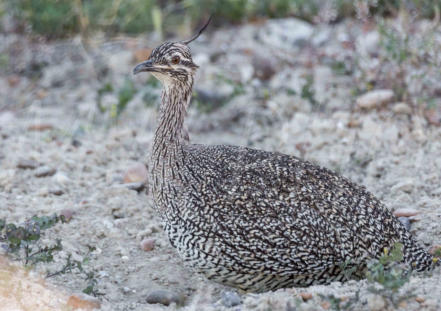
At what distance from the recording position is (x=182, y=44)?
15.9 ft

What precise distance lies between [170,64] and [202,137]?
2.44 meters

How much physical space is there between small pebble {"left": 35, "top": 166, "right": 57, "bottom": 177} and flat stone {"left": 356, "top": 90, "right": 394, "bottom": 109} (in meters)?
3.11

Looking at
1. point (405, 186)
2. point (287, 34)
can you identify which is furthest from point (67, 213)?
point (287, 34)

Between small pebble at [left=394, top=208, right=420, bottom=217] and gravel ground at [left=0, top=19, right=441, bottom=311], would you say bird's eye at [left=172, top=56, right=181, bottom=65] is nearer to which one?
gravel ground at [left=0, top=19, right=441, bottom=311]

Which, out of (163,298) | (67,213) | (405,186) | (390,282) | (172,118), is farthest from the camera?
(405,186)

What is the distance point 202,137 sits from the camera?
7.09 metres

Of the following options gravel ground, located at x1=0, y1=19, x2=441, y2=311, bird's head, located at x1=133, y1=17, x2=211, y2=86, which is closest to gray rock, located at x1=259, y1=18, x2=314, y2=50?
gravel ground, located at x1=0, y1=19, x2=441, y2=311

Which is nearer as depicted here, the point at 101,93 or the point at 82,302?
the point at 82,302

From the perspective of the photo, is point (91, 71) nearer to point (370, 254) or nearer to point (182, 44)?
point (182, 44)

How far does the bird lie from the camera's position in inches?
163

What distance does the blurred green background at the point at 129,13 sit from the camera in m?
8.53

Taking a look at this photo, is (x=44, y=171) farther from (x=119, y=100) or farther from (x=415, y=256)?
(x=415, y=256)

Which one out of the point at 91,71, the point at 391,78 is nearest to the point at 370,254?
the point at 391,78

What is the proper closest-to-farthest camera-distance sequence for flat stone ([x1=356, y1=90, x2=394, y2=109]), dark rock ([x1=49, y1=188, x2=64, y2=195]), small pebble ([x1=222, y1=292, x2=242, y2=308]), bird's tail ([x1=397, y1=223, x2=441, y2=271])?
small pebble ([x1=222, y1=292, x2=242, y2=308]), bird's tail ([x1=397, y1=223, x2=441, y2=271]), dark rock ([x1=49, y1=188, x2=64, y2=195]), flat stone ([x1=356, y1=90, x2=394, y2=109])
